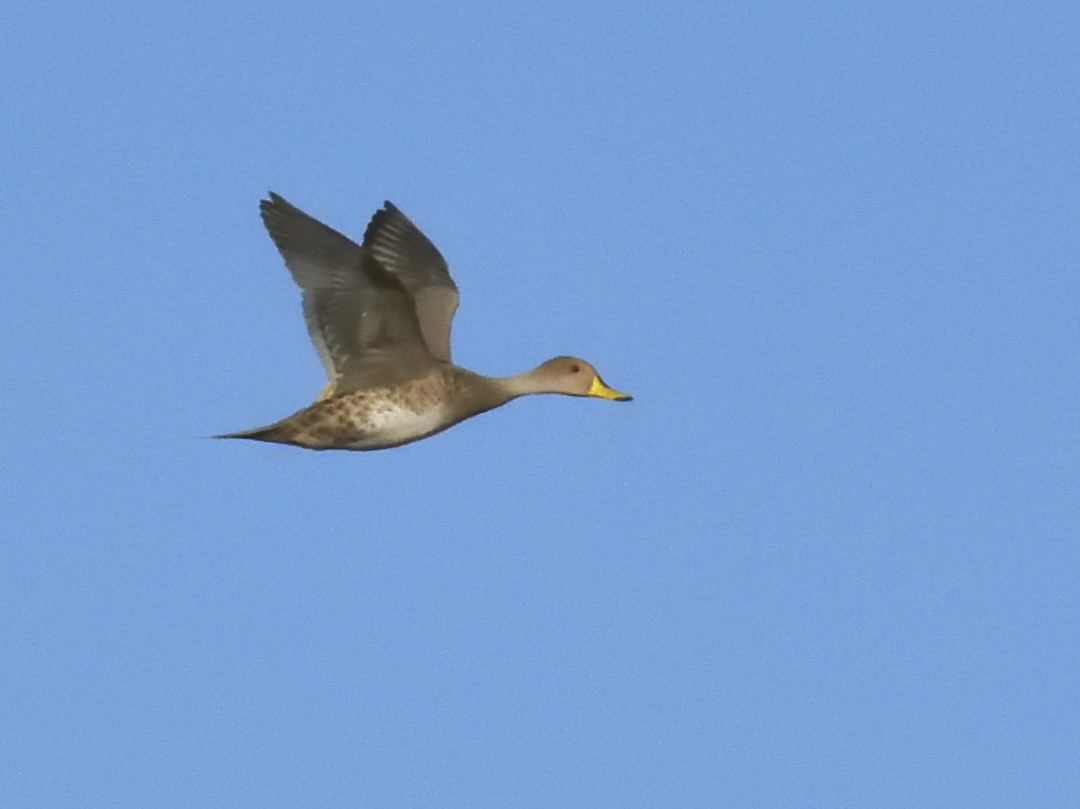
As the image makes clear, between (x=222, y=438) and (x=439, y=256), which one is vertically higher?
(x=439, y=256)

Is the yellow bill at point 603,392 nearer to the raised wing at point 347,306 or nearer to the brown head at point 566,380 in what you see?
the brown head at point 566,380

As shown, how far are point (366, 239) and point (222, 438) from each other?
82.2 inches

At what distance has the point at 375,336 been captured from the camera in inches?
847

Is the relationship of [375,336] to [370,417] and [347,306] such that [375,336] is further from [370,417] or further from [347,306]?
[370,417]

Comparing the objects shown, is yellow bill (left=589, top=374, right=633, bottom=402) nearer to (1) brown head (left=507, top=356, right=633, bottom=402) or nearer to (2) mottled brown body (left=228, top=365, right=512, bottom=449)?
(1) brown head (left=507, top=356, right=633, bottom=402)

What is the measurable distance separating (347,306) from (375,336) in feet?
1.18

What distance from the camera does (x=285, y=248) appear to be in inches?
843

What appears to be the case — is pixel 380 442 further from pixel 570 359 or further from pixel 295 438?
pixel 570 359

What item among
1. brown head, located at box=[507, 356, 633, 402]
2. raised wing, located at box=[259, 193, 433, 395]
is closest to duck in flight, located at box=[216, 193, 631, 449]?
raised wing, located at box=[259, 193, 433, 395]

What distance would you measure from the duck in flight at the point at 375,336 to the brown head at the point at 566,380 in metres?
0.37

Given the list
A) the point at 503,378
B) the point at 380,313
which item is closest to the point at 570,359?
the point at 503,378

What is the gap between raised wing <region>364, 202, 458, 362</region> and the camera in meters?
21.9

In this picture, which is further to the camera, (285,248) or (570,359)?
(570,359)

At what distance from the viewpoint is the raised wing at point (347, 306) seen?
21.2 meters
